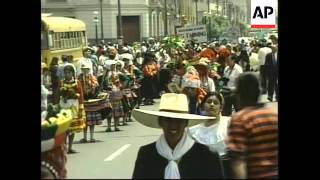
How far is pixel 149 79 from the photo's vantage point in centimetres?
428

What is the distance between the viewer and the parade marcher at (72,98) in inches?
162

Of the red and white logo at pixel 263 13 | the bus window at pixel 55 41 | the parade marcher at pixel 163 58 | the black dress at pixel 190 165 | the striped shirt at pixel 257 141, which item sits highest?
the red and white logo at pixel 263 13

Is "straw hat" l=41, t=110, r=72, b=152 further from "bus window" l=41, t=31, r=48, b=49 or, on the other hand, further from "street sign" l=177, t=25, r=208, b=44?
"street sign" l=177, t=25, r=208, b=44

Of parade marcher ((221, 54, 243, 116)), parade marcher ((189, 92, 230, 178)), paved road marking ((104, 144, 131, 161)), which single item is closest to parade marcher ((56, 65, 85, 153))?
paved road marking ((104, 144, 131, 161))

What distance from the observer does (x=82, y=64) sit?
4.21m

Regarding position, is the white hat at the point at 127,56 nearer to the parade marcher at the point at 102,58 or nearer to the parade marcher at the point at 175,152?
the parade marcher at the point at 102,58

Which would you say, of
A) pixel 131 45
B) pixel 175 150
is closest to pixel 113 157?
pixel 175 150

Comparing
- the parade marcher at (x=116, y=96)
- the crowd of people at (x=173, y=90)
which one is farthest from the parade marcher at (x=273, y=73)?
the parade marcher at (x=116, y=96)

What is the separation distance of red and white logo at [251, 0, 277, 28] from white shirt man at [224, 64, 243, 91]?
11.7 inches

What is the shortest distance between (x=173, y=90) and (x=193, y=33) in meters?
0.35
